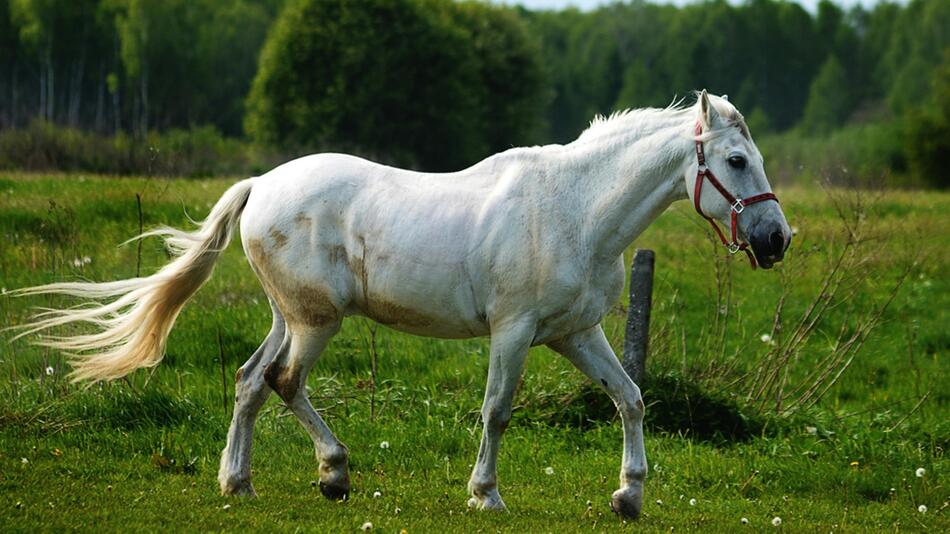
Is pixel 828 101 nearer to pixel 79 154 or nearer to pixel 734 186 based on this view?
pixel 79 154

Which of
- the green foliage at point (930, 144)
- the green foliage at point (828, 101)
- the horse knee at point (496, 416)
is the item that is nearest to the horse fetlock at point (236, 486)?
the horse knee at point (496, 416)

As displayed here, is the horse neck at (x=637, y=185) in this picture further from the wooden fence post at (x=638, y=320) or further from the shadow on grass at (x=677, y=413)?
the shadow on grass at (x=677, y=413)

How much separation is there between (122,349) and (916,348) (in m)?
9.61

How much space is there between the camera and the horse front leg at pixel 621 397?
21.9 ft

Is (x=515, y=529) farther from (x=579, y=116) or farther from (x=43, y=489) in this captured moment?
(x=579, y=116)

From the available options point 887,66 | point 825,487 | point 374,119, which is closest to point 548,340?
point 825,487

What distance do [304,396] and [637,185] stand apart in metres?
2.30

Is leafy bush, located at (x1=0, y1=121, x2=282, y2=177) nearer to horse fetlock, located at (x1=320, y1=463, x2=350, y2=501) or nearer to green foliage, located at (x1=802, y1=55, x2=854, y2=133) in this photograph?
horse fetlock, located at (x1=320, y1=463, x2=350, y2=501)

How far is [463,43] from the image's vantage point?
4900 cm

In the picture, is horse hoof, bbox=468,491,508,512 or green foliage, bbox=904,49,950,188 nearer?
horse hoof, bbox=468,491,508,512

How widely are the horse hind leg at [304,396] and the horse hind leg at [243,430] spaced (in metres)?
0.16

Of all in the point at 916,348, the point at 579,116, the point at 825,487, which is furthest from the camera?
the point at 579,116

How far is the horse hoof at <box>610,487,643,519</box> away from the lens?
6.65 m

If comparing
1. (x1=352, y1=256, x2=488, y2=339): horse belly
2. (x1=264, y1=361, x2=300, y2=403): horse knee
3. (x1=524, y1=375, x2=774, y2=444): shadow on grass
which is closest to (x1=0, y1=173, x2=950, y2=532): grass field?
(x1=524, y1=375, x2=774, y2=444): shadow on grass
